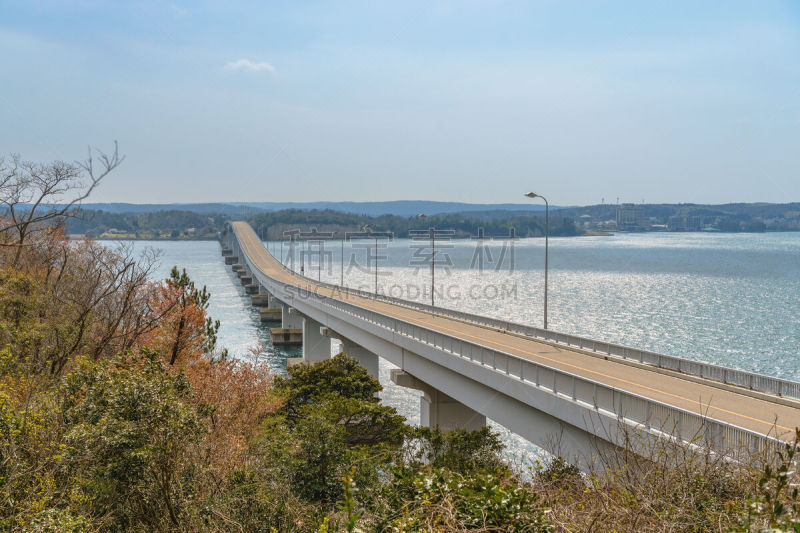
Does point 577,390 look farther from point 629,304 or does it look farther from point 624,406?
point 629,304

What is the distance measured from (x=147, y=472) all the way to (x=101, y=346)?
11.0 metres

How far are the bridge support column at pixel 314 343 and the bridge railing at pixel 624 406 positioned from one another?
34328 mm

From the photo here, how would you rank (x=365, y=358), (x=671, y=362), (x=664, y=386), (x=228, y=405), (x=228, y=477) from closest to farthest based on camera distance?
(x=228, y=477) → (x=664, y=386) → (x=671, y=362) → (x=228, y=405) → (x=365, y=358)

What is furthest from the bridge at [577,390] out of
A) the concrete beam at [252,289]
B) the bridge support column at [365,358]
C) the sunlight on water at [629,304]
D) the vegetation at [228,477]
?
the concrete beam at [252,289]

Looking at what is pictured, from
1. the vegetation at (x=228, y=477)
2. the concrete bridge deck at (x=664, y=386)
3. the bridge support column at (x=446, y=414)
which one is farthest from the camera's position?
the bridge support column at (x=446, y=414)

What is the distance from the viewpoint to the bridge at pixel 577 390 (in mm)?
13953

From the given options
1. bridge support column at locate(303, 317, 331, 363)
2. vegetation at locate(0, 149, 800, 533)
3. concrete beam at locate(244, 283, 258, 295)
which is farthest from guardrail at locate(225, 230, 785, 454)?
concrete beam at locate(244, 283, 258, 295)

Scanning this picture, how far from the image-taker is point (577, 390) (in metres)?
16.9

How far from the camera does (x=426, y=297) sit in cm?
9256

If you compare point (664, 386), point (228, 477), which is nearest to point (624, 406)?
point (664, 386)

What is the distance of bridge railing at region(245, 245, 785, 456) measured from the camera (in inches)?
462

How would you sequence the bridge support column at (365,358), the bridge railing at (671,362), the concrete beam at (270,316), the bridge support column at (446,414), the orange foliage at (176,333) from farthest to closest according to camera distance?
the concrete beam at (270,316), the bridge support column at (365,358), the bridge support column at (446,414), the orange foliage at (176,333), the bridge railing at (671,362)

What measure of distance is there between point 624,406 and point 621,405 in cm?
35

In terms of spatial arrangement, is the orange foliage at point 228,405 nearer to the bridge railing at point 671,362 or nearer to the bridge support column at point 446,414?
the bridge support column at point 446,414
